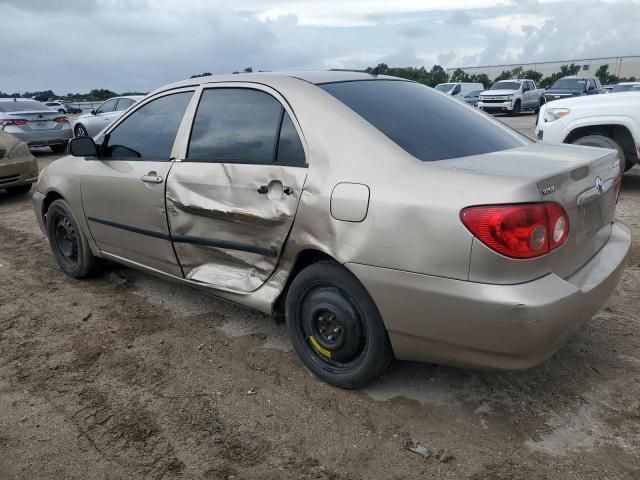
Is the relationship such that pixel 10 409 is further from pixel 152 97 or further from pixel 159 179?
pixel 152 97

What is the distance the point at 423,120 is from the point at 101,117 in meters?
13.6

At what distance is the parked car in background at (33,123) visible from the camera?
1278 cm

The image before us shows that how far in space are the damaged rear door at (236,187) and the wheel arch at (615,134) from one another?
18.3 feet

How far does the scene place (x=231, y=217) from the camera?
321 centimetres

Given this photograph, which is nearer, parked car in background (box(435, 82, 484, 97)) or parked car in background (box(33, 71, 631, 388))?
parked car in background (box(33, 71, 631, 388))

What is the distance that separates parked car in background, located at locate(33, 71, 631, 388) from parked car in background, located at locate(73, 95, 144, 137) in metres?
11.5

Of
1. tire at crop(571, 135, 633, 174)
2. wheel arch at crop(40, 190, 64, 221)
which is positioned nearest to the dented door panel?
wheel arch at crop(40, 190, 64, 221)

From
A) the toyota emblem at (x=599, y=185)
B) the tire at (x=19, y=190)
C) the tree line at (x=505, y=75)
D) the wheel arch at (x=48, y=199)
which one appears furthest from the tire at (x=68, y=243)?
the tree line at (x=505, y=75)

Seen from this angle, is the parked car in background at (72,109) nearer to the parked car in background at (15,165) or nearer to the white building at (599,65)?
the parked car in background at (15,165)

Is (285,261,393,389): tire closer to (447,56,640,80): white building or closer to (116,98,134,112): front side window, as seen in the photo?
(116,98,134,112): front side window

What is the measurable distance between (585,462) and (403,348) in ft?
2.96

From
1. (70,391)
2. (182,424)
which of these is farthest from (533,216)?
(70,391)

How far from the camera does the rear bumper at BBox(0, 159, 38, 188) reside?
805cm

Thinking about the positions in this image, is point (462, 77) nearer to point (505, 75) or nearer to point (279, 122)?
point (505, 75)
